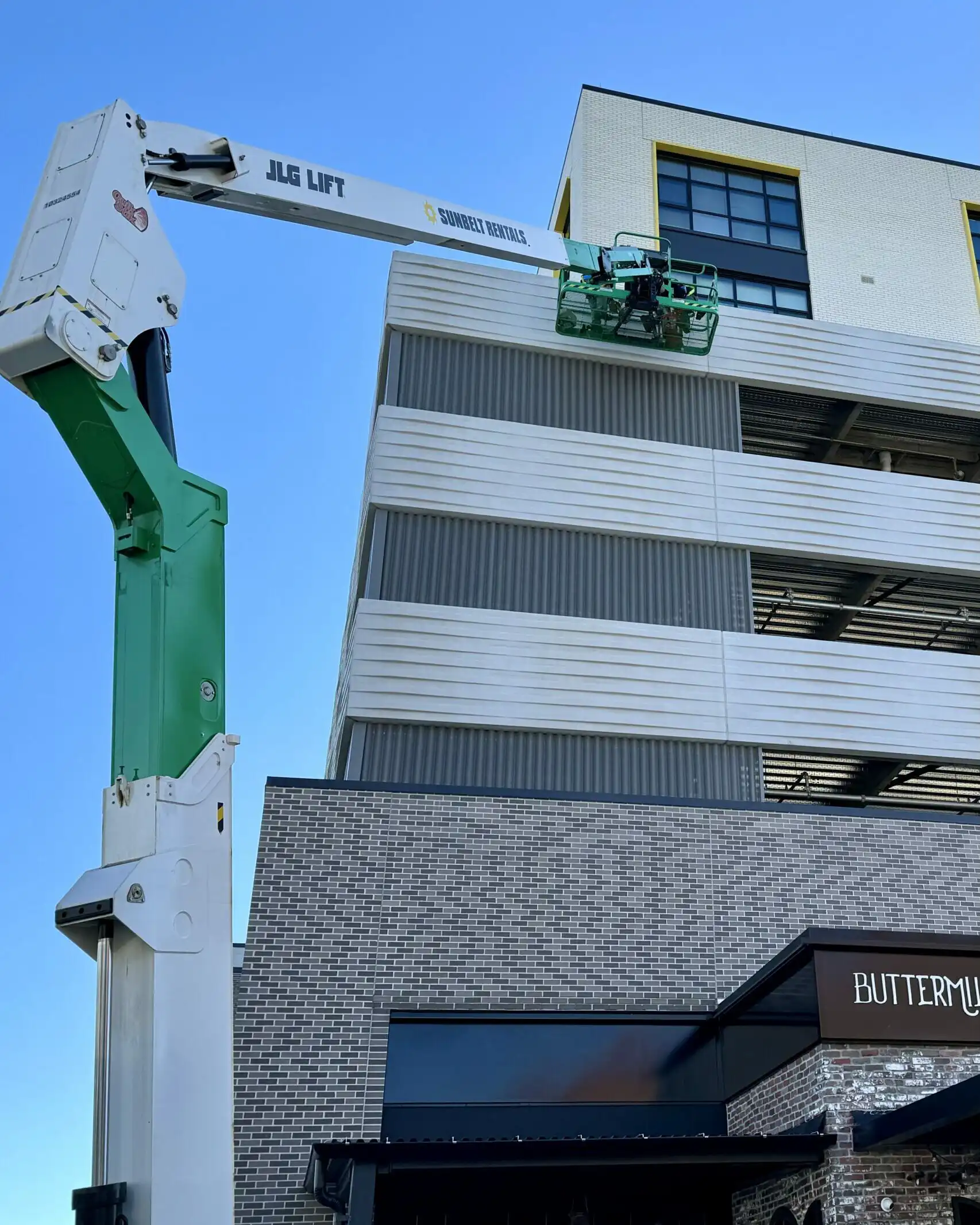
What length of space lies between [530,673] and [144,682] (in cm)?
1253

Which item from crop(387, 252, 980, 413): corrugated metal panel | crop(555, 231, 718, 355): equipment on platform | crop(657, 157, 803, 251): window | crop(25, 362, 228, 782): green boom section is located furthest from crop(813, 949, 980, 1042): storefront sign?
crop(657, 157, 803, 251): window

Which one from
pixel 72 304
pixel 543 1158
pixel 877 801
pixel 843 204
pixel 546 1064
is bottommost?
pixel 543 1158

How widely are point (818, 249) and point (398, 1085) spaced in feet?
67.4

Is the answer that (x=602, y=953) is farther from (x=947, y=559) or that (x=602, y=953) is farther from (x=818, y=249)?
(x=818, y=249)

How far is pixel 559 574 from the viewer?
20000mm

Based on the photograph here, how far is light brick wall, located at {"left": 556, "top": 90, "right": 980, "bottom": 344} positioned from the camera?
26750 mm

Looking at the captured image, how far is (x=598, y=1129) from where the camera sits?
14.4m

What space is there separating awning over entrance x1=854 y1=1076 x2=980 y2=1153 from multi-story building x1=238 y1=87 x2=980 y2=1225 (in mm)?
63

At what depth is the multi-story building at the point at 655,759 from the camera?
39.3ft

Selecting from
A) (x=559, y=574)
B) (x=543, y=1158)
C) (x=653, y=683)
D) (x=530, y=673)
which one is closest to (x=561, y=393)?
(x=559, y=574)

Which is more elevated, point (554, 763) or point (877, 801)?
point (877, 801)

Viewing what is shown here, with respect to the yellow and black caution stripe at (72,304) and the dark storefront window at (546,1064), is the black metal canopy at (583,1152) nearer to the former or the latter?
the dark storefront window at (546,1064)

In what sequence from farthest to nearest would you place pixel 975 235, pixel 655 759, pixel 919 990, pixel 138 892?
pixel 975 235, pixel 655 759, pixel 919 990, pixel 138 892

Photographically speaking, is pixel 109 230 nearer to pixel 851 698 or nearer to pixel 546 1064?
pixel 546 1064
